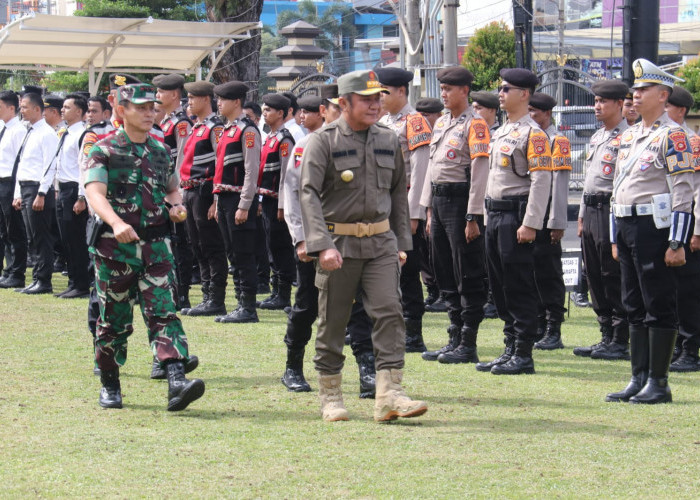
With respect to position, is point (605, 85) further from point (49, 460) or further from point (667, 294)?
point (49, 460)

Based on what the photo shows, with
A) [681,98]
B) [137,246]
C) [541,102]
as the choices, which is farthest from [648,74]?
[137,246]

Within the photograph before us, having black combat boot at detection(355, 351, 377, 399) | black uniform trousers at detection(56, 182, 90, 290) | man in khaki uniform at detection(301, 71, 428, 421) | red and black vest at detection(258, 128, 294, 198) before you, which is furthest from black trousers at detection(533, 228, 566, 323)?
black uniform trousers at detection(56, 182, 90, 290)

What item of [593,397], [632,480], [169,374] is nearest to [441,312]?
[593,397]

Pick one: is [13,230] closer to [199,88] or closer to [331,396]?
[199,88]

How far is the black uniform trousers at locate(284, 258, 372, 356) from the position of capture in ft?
23.2

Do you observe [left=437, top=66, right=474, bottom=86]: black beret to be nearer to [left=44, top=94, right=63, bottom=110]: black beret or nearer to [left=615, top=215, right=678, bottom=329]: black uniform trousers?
[left=615, top=215, right=678, bottom=329]: black uniform trousers

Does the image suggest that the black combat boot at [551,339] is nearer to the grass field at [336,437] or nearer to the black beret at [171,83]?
the grass field at [336,437]

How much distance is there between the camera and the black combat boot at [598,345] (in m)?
8.85

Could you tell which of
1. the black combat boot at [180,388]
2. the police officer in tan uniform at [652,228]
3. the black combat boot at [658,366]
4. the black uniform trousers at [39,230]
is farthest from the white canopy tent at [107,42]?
the black combat boot at [658,366]

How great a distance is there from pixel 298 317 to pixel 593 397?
6.83 ft

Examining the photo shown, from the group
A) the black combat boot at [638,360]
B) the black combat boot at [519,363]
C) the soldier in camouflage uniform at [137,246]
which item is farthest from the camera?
the black combat boot at [519,363]

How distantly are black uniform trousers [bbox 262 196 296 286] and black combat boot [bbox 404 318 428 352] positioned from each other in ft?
8.99

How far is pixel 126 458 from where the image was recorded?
547 cm

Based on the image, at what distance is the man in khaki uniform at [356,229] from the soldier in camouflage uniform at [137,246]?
0.89 metres
